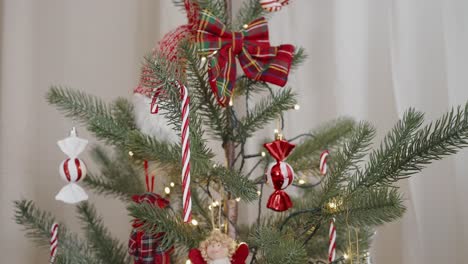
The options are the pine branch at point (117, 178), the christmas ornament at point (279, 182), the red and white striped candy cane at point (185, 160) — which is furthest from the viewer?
the pine branch at point (117, 178)

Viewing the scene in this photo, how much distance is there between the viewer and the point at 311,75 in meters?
1.08

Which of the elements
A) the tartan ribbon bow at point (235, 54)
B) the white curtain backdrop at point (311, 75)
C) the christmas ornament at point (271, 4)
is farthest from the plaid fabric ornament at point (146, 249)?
the white curtain backdrop at point (311, 75)

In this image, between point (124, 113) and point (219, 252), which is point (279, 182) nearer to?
point (219, 252)

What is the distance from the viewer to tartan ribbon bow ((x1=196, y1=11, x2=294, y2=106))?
2.05ft

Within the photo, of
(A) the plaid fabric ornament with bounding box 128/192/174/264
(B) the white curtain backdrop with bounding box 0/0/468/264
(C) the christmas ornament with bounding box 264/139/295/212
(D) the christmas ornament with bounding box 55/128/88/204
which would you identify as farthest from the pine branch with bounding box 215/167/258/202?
(B) the white curtain backdrop with bounding box 0/0/468/264

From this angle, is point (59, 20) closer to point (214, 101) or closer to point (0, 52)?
point (0, 52)

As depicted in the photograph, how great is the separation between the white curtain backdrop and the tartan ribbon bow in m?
0.36

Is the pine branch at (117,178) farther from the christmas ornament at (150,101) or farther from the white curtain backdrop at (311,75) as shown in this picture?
the white curtain backdrop at (311,75)

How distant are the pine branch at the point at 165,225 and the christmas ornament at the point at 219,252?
23 mm

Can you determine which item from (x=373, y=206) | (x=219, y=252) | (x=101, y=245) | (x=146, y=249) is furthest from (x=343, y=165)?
(x=101, y=245)

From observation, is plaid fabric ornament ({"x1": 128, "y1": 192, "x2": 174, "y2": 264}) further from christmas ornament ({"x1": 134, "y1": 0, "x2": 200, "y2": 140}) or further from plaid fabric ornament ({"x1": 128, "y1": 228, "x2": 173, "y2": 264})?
christmas ornament ({"x1": 134, "y1": 0, "x2": 200, "y2": 140})

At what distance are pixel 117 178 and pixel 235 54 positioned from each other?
361mm

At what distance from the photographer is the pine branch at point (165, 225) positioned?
1.77 feet

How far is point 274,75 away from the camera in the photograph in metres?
0.68
